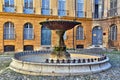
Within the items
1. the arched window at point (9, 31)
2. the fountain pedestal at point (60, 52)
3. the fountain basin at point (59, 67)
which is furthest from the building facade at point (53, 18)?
the fountain basin at point (59, 67)

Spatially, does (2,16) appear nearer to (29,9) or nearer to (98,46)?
(29,9)

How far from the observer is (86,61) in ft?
29.1

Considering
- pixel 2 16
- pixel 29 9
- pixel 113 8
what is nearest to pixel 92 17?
pixel 113 8

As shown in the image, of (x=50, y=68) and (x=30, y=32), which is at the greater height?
(x=30, y=32)

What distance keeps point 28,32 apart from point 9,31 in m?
2.17

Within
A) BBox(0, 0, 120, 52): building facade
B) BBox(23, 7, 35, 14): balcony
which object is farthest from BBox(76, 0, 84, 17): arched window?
BBox(23, 7, 35, 14): balcony

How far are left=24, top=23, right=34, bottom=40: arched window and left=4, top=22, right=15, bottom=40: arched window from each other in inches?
58.9

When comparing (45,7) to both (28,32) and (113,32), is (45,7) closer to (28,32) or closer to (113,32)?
(28,32)

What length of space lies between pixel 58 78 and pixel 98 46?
17381mm

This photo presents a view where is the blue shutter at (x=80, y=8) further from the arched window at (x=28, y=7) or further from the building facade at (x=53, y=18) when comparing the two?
the arched window at (x=28, y=7)

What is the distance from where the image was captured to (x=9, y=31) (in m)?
21.0

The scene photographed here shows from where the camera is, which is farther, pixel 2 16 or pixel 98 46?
pixel 98 46

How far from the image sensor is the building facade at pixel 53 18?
21.0 m

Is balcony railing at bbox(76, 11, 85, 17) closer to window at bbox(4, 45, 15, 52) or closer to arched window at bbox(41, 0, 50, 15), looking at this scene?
arched window at bbox(41, 0, 50, 15)
